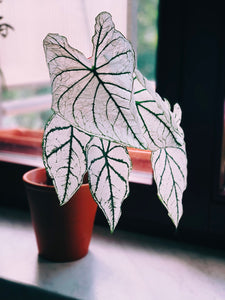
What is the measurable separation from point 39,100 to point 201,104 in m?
0.67

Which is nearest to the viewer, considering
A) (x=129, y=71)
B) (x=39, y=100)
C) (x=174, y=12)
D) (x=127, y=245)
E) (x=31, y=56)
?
(x=129, y=71)

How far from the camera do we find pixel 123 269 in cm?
94

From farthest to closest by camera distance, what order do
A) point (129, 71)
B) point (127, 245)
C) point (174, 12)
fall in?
point (127, 245), point (174, 12), point (129, 71)

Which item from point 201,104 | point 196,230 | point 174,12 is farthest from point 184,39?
point 196,230

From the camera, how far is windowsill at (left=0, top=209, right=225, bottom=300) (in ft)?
2.78

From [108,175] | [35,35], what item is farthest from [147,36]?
[108,175]

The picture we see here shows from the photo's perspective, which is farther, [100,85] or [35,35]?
[35,35]

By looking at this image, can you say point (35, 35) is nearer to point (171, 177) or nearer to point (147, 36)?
point (147, 36)

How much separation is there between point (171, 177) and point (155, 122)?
0.15m

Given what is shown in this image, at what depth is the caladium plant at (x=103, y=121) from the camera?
1.94 ft

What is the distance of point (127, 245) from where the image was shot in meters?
1.06

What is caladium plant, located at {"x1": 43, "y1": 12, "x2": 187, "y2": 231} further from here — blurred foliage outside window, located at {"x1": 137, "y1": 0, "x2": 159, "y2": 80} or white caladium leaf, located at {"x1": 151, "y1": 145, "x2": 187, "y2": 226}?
blurred foliage outside window, located at {"x1": 137, "y1": 0, "x2": 159, "y2": 80}

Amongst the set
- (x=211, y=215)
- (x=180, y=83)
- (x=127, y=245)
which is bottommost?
(x=127, y=245)

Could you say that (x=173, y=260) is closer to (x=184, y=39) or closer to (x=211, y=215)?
(x=211, y=215)
